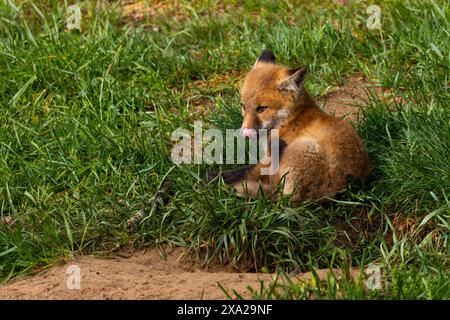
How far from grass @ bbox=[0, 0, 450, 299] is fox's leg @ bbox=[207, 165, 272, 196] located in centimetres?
13

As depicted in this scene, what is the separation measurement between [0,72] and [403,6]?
3813 mm

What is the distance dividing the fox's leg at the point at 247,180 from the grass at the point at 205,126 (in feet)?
0.43

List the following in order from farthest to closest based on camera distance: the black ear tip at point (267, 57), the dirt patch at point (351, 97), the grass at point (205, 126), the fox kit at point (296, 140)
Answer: the dirt patch at point (351, 97), the black ear tip at point (267, 57), the fox kit at point (296, 140), the grass at point (205, 126)

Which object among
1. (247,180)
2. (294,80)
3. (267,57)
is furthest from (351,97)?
(247,180)

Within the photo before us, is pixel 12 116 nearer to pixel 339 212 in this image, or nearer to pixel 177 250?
pixel 177 250

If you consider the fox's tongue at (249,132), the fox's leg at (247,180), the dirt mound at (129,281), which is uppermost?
the fox's tongue at (249,132)

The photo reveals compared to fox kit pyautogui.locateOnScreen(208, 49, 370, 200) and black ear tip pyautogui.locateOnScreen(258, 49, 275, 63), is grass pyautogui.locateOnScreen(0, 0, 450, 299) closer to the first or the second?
fox kit pyautogui.locateOnScreen(208, 49, 370, 200)

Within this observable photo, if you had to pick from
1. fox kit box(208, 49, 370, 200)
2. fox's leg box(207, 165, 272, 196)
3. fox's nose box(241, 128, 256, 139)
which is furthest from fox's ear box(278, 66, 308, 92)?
fox's leg box(207, 165, 272, 196)

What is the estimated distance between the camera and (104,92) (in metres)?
8.16

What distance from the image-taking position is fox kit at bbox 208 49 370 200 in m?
6.39

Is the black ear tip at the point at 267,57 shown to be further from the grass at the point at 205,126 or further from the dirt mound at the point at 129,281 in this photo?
the dirt mound at the point at 129,281

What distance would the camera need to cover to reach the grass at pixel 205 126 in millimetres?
6184

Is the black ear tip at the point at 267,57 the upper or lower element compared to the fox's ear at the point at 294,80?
upper

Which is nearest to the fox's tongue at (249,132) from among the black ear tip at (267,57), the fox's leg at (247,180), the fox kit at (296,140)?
the fox kit at (296,140)
